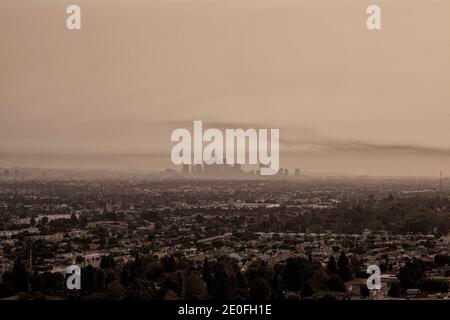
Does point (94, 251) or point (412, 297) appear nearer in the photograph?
point (412, 297)

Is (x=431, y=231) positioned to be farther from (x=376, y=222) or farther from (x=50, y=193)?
(x=50, y=193)

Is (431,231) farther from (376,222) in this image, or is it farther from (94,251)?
(94,251)

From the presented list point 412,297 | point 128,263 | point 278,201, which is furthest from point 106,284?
point 412,297

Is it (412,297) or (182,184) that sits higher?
(182,184)
